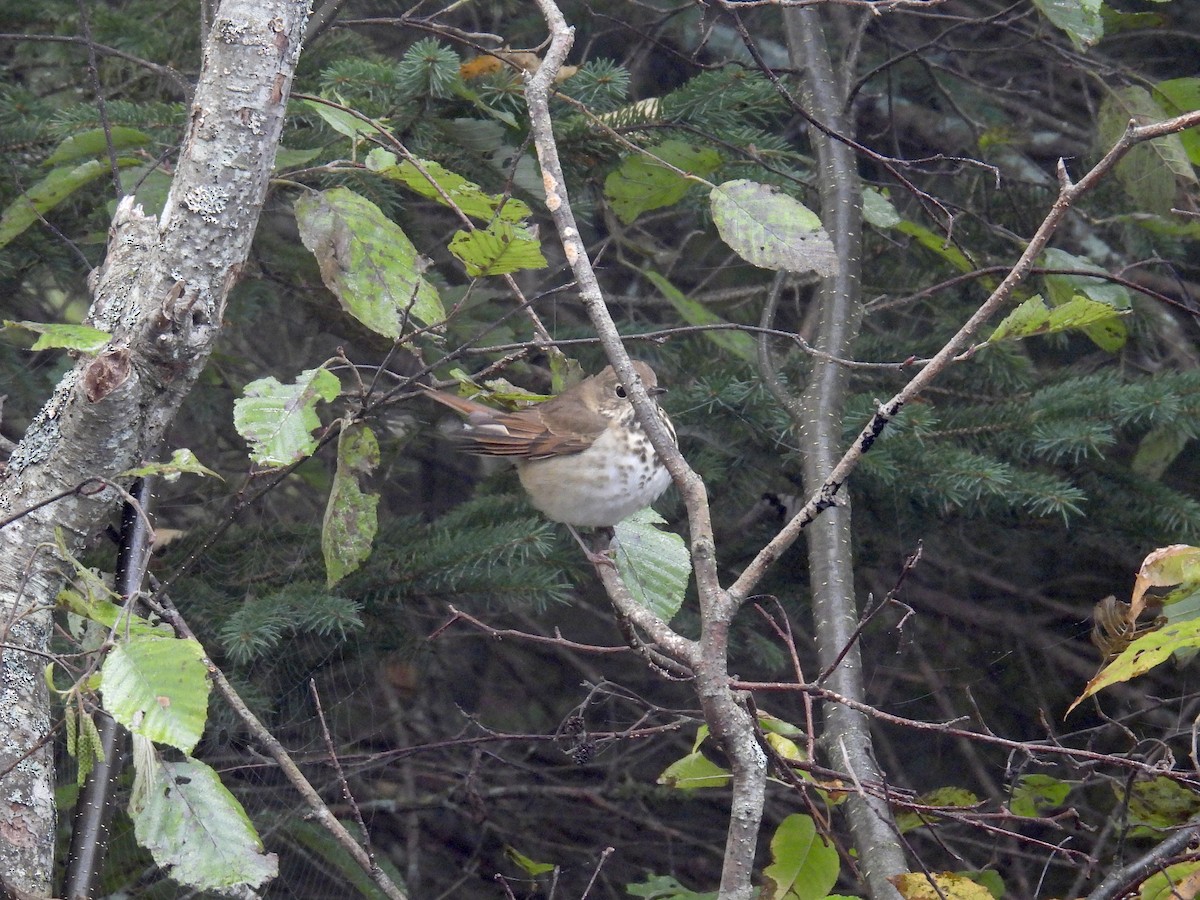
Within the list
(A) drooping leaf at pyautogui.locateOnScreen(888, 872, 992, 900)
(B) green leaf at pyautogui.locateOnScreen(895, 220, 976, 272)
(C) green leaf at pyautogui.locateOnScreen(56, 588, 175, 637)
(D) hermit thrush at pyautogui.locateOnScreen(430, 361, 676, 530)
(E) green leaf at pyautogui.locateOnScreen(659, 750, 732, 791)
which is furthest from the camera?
(B) green leaf at pyautogui.locateOnScreen(895, 220, 976, 272)

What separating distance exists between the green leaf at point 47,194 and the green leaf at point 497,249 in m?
0.85

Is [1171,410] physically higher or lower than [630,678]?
higher

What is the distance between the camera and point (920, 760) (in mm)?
3424

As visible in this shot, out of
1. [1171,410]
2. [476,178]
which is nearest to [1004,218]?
[1171,410]

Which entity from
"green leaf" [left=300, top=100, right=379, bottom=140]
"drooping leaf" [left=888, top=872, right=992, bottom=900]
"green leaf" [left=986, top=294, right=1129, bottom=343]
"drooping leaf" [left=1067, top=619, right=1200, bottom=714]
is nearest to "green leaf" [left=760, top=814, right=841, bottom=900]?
"drooping leaf" [left=888, top=872, right=992, bottom=900]

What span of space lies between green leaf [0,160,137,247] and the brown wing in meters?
0.77

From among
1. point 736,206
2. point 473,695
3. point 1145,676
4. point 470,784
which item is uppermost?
point 736,206

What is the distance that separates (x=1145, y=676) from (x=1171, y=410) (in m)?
1.03

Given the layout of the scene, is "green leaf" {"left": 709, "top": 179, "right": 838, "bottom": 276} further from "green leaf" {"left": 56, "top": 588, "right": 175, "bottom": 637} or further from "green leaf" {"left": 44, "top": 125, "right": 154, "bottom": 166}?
"green leaf" {"left": 44, "top": 125, "right": 154, "bottom": 166}

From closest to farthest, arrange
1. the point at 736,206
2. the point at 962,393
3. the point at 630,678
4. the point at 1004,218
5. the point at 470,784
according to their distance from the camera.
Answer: the point at 736,206 < the point at 470,784 < the point at 962,393 < the point at 1004,218 < the point at 630,678

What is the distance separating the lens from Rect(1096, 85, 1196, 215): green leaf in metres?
2.53

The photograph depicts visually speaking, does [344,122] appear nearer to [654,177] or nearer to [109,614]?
[654,177]

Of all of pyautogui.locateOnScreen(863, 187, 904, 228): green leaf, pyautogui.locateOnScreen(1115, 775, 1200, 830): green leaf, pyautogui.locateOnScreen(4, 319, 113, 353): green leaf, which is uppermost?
pyautogui.locateOnScreen(4, 319, 113, 353): green leaf

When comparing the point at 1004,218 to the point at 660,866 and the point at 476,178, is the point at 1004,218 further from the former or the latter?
the point at 660,866
